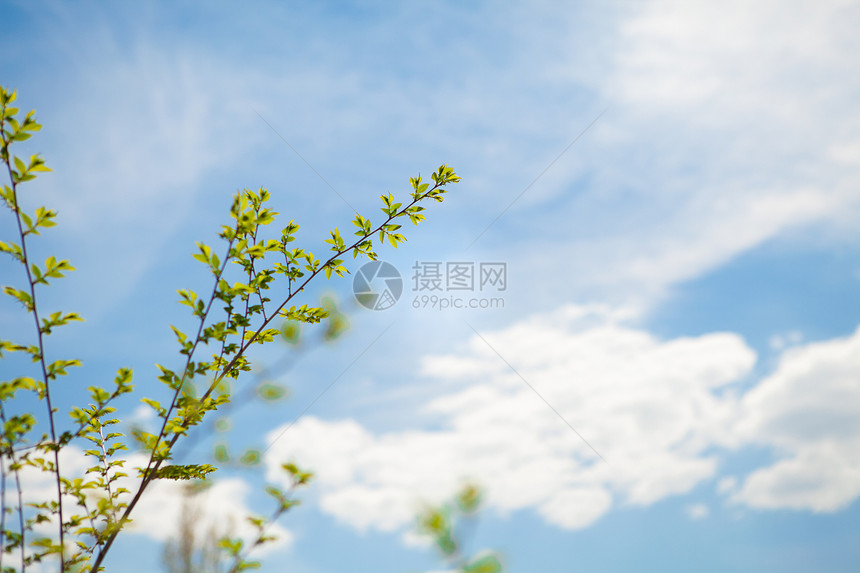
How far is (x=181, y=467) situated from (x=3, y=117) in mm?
1854

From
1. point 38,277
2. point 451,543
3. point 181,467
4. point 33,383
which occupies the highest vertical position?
point 38,277

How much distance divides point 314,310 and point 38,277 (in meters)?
1.34

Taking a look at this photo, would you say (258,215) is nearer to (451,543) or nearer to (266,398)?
(266,398)

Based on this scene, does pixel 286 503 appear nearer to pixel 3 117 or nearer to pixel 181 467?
pixel 181 467

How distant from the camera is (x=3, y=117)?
7.12ft

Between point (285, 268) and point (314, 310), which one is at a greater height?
point (285, 268)

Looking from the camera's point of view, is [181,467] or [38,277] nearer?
[38,277]

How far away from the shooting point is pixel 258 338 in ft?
8.97

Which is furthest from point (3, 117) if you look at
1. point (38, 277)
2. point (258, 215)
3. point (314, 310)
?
point (314, 310)

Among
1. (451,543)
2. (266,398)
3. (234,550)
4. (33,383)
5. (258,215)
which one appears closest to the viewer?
(451,543)

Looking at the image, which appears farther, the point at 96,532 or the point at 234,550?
the point at 96,532

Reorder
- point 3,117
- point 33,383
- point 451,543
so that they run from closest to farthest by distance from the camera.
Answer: point 451,543 → point 33,383 → point 3,117

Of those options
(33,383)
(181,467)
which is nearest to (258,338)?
(181,467)

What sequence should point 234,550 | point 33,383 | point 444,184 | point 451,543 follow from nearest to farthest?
point 451,543, point 234,550, point 33,383, point 444,184
